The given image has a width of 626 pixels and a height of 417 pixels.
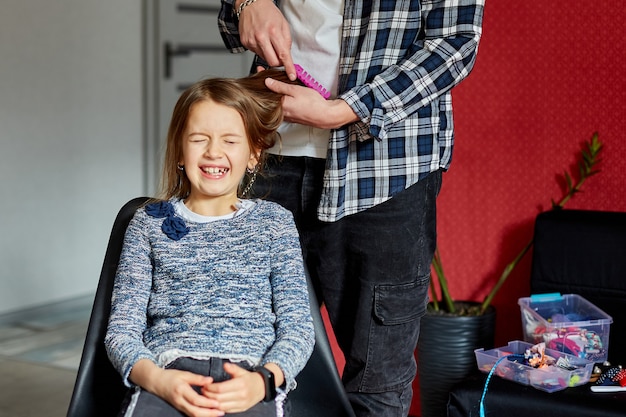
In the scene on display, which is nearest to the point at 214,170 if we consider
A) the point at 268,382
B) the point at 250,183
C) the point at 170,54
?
the point at 250,183

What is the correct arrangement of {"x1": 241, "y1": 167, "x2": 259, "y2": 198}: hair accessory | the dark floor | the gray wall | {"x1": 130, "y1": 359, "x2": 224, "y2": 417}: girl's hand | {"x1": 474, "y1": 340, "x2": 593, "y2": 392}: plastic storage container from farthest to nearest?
the gray wall < the dark floor < {"x1": 474, "y1": 340, "x2": 593, "y2": 392}: plastic storage container < {"x1": 241, "y1": 167, "x2": 259, "y2": 198}: hair accessory < {"x1": 130, "y1": 359, "x2": 224, "y2": 417}: girl's hand

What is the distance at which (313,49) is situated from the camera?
1774 mm

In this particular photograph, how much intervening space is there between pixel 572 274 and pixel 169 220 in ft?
4.24

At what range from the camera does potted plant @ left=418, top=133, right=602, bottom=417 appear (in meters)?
2.65

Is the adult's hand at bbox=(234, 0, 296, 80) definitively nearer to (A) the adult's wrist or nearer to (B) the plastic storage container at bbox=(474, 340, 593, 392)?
(A) the adult's wrist

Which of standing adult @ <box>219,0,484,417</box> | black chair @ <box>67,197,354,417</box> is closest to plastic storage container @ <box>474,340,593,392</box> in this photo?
standing adult @ <box>219,0,484,417</box>

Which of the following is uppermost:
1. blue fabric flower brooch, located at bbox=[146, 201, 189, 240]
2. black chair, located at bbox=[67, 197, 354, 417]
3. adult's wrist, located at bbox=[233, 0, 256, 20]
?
adult's wrist, located at bbox=[233, 0, 256, 20]

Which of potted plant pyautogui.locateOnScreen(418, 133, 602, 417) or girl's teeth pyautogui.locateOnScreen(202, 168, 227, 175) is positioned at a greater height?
girl's teeth pyautogui.locateOnScreen(202, 168, 227, 175)

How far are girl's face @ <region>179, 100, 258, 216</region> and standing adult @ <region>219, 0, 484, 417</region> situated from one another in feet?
0.35

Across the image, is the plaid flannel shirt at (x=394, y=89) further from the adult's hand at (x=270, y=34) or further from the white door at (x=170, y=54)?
the white door at (x=170, y=54)

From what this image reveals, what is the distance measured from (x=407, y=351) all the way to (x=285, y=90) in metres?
0.55

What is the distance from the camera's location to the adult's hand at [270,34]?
5.49ft

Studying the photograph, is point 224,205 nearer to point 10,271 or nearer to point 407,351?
point 407,351

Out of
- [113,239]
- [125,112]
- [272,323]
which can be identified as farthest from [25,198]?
[272,323]
